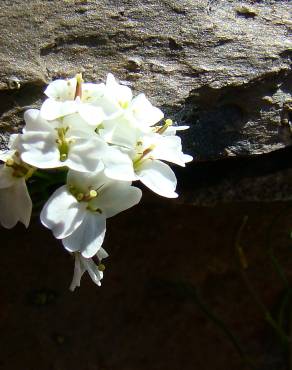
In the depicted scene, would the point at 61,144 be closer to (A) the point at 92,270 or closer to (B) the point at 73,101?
(B) the point at 73,101

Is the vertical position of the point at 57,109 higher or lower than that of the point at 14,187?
higher

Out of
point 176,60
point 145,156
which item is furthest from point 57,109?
point 176,60

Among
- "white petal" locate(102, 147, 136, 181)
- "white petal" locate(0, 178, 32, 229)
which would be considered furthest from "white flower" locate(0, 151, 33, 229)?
"white petal" locate(102, 147, 136, 181)

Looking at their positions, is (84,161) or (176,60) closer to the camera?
(84,161)

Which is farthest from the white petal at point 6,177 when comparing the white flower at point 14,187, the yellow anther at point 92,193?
the yellow anther at point 92,193

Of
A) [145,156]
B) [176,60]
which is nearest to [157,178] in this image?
[145,156]

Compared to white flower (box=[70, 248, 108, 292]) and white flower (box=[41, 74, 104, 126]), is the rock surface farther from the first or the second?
white flower (box=[70, 248, 108, 292])
